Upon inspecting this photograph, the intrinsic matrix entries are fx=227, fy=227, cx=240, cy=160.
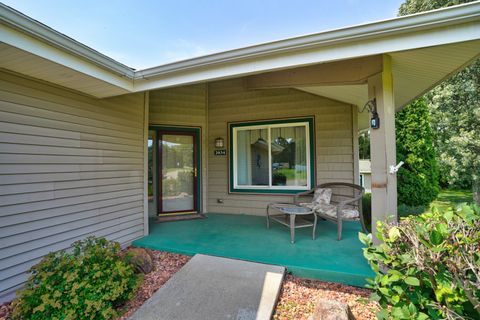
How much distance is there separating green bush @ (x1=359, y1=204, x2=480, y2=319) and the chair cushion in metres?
2.73

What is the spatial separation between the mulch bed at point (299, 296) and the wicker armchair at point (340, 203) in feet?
3.96

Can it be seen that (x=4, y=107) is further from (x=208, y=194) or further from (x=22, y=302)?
(x=208, y=194)

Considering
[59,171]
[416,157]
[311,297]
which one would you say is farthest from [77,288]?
[416,157]

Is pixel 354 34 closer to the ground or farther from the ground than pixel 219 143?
farther from the ground

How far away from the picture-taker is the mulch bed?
2.13m

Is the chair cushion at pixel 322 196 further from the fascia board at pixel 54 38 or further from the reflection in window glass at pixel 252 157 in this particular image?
the fascia board at pixel 54 38

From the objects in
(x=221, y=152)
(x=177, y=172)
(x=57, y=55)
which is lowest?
(x=177, y=172)

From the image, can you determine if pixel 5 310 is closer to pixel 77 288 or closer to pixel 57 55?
pixel 77 288

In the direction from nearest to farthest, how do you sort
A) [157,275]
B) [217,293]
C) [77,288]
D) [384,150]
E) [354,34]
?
[77,288] < [354,34] < [217,293] < [384,150] < [157,275]

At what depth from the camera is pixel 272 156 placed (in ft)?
17.6

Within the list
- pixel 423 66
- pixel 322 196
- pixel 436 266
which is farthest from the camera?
pixel 322 196

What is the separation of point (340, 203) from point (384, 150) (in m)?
1.38

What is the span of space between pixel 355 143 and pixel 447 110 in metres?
7.01

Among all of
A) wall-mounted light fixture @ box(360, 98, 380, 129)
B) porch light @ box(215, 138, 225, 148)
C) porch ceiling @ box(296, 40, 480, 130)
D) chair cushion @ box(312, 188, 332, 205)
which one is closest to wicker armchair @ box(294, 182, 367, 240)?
chair cushion @ box(312, 188, 332, 205)
